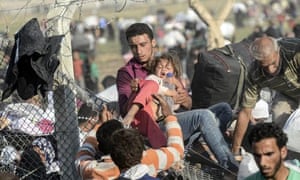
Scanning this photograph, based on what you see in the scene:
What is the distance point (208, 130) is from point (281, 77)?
797 mm

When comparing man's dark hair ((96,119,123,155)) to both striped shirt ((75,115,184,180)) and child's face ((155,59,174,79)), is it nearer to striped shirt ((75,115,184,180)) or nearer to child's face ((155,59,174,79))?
striped shirt ((75,115,184,180))

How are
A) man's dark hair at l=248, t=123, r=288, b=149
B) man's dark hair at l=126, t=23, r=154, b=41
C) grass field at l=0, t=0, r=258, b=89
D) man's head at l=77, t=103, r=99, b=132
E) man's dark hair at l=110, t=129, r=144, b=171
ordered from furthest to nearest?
grass field at l=0, t=0, r=258, b=89
man's head at l=77, t=103, r=99, b=132
man's dark hair at l=126, t=23, r=154, b=41
man's dark hair at l=248, t=123, r=288, b=149
man's dark hair at l=110, t=129, r=144, b=171

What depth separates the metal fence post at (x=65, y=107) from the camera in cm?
805

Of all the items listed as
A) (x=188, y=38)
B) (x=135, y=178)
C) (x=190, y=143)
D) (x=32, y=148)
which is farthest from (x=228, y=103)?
(x=188, y=38)

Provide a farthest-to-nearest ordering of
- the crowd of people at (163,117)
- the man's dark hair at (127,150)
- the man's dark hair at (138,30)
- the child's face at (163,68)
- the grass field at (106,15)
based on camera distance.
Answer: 1. the grass field at (106,15)
2. the man's dark hair at (138,30)
3. the child's face at (163,68)
4. the crowd of people at (163,117)
5. the man's dark hair at (127,150)

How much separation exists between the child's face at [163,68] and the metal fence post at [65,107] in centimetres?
78

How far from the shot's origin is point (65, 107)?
8.20 m

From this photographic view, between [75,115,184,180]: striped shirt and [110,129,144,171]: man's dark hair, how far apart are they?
35cm

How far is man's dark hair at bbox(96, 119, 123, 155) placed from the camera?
6.67 meters

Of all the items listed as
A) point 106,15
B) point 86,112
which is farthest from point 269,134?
point 106,15

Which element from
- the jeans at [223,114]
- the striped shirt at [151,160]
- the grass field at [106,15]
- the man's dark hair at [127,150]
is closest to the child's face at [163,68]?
the grass field at [106,15]

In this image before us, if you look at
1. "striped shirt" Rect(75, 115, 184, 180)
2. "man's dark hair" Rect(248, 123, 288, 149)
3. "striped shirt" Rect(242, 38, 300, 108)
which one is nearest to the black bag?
"striped shirt" Rect(242, 38, 300, 108)

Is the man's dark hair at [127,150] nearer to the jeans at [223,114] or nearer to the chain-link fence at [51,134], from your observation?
the chain-link fence at [51,134]

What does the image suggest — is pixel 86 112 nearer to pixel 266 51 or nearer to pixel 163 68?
pixel 163 68
